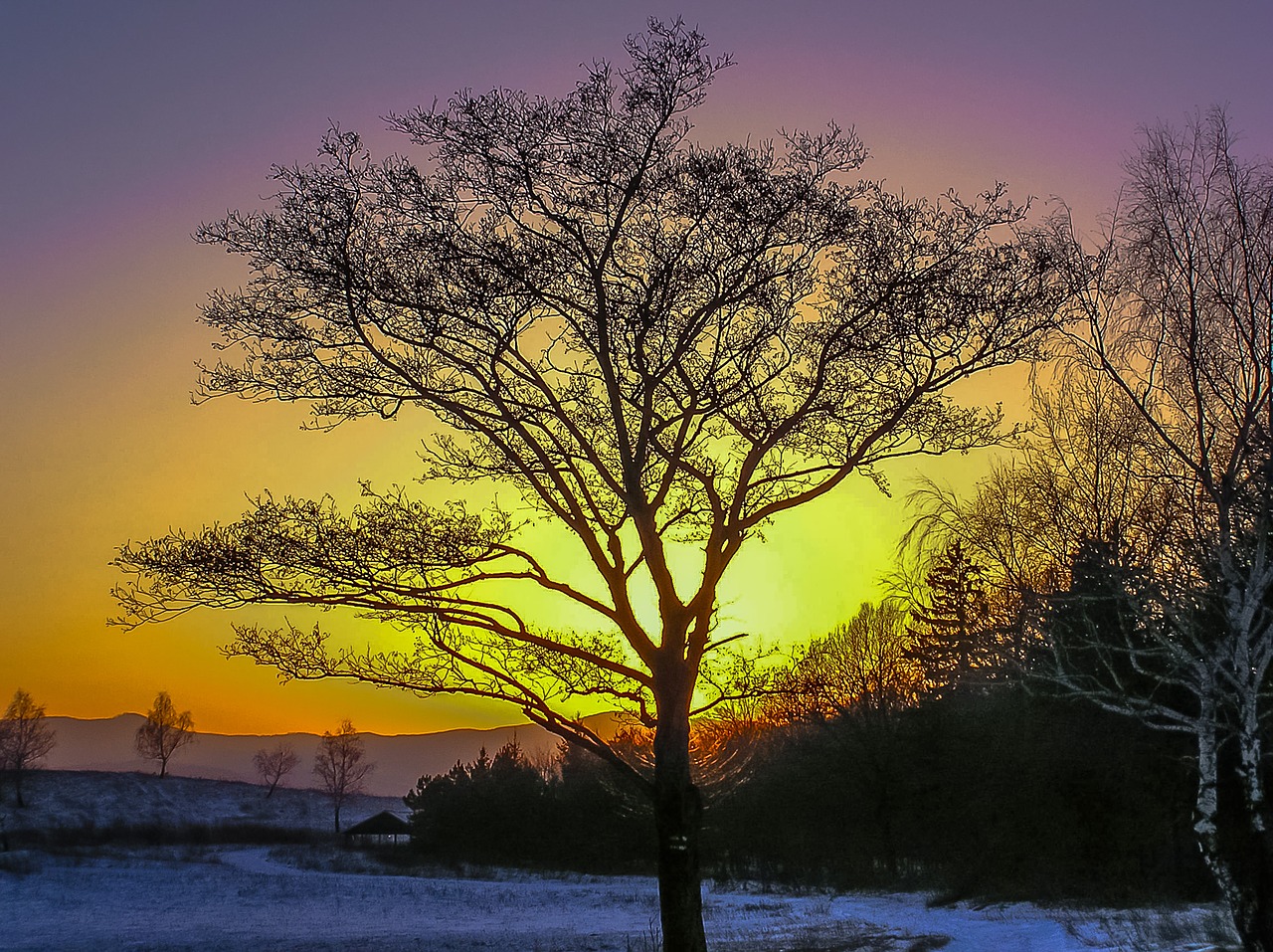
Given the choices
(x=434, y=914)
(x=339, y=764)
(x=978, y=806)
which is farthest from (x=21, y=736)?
(x=978, y=806)

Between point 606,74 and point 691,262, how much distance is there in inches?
71.0

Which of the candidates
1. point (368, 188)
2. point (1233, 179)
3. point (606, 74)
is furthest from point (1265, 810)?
point (368, 188)

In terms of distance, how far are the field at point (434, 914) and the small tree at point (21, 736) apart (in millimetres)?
49571

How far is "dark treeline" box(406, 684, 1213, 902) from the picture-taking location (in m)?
25.5

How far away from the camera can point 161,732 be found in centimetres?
13962

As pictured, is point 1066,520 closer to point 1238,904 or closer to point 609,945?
point 1238,904

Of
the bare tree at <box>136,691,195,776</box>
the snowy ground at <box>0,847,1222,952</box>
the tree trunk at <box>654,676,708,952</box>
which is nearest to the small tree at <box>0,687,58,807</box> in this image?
the bare tree at <box>136,691,195,776</box>

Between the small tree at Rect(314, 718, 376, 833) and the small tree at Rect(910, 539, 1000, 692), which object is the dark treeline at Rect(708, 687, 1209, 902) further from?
the small tree at Rect(314, 718, 376, 833)

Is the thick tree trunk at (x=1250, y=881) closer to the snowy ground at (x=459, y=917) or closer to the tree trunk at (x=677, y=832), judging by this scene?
the snowy ground at (x=459, y=917)

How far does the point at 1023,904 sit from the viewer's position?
2572 cm

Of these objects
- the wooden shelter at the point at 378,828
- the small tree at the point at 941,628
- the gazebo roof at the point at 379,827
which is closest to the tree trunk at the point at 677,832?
the small tree at the point at 941,628

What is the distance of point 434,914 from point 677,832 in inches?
1160

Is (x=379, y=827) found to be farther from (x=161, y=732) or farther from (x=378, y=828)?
(x=161, y=732)

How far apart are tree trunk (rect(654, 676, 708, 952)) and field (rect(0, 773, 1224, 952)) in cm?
741
